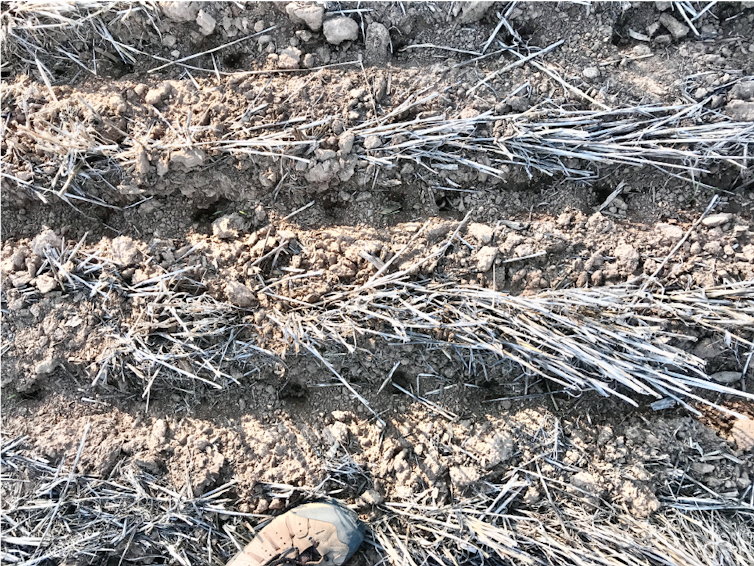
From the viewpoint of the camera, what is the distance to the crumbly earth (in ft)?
6.36

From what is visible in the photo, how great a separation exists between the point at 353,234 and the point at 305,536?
1223 mm

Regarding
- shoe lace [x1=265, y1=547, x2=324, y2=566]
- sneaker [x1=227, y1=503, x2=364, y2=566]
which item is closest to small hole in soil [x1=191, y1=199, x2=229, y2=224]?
sneaker [x1=227, y1=503, x2=364, y2=566]

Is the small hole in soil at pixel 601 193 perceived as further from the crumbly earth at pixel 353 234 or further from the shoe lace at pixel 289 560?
the shoe lace at pixel 289 560

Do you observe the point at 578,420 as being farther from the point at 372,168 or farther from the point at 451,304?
the point at 372,168

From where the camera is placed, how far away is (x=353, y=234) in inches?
78.0

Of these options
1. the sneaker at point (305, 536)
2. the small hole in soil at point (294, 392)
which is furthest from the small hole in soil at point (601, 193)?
the sneaker at point (305, 536)

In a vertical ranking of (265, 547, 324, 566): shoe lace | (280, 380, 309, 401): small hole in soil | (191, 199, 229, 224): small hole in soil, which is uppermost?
(191, 199, 229, 224): small hole in soil

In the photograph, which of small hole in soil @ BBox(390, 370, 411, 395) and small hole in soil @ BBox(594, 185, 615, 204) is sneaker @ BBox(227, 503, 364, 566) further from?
small hole in soil @ BBox(594, 185, 615, 204)

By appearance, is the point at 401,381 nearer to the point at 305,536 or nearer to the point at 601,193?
the point at 305,536

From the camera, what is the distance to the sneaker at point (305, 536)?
1.94 meters

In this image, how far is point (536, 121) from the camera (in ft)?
6.42

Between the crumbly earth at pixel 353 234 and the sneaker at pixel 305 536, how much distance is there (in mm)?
97

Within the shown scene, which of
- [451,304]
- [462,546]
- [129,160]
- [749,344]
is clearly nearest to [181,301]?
[129,160]

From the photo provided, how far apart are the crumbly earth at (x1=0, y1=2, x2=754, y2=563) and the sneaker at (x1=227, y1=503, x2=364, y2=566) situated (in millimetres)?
97
